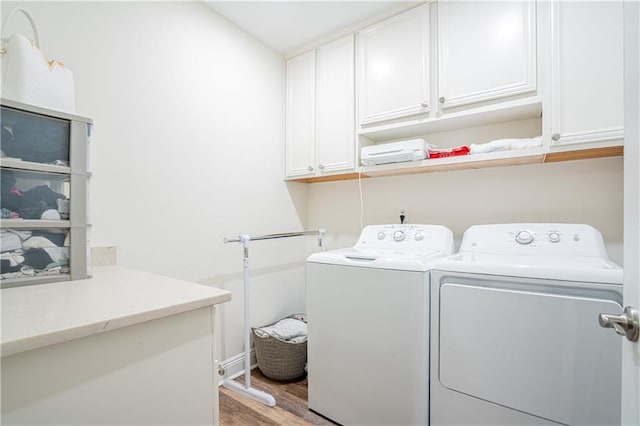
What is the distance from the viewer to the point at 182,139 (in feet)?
6.00

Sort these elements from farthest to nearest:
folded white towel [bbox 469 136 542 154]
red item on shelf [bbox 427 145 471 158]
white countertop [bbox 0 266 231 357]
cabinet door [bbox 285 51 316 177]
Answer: cabinet door [bbox 285 51 316 177] → red item on shelf [bbox 427 145 471 158] → folded white towel [bbox 469 136 542 154] → white countertop [bbox 0 266 231 357]

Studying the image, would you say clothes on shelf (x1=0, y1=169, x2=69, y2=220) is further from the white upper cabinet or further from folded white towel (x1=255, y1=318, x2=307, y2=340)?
the white upper cabinet

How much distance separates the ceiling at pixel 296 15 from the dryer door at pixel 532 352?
1795 mm

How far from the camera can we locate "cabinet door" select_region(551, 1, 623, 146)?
135 cm

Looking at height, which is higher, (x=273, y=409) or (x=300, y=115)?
(x=300, y=115)

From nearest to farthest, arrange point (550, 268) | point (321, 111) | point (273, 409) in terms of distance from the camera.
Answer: point (550, 268)
point (273, 409)
point (321, 111)

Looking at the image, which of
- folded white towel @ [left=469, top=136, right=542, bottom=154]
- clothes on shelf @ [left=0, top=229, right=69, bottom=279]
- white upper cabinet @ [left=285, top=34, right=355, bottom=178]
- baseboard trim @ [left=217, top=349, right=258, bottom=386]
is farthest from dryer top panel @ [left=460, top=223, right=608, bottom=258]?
clothes on shelf @ [left=0, top=229, right=69, bottom=279]

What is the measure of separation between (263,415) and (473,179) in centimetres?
193

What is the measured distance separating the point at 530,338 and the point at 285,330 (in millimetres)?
1506

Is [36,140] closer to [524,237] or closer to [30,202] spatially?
[30,202]

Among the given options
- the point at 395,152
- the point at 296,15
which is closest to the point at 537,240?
the point at 395,152

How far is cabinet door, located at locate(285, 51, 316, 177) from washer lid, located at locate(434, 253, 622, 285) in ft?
4.46

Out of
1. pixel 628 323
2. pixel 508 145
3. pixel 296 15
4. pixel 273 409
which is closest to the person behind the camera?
pixel 628 323

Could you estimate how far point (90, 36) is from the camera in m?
1.44
